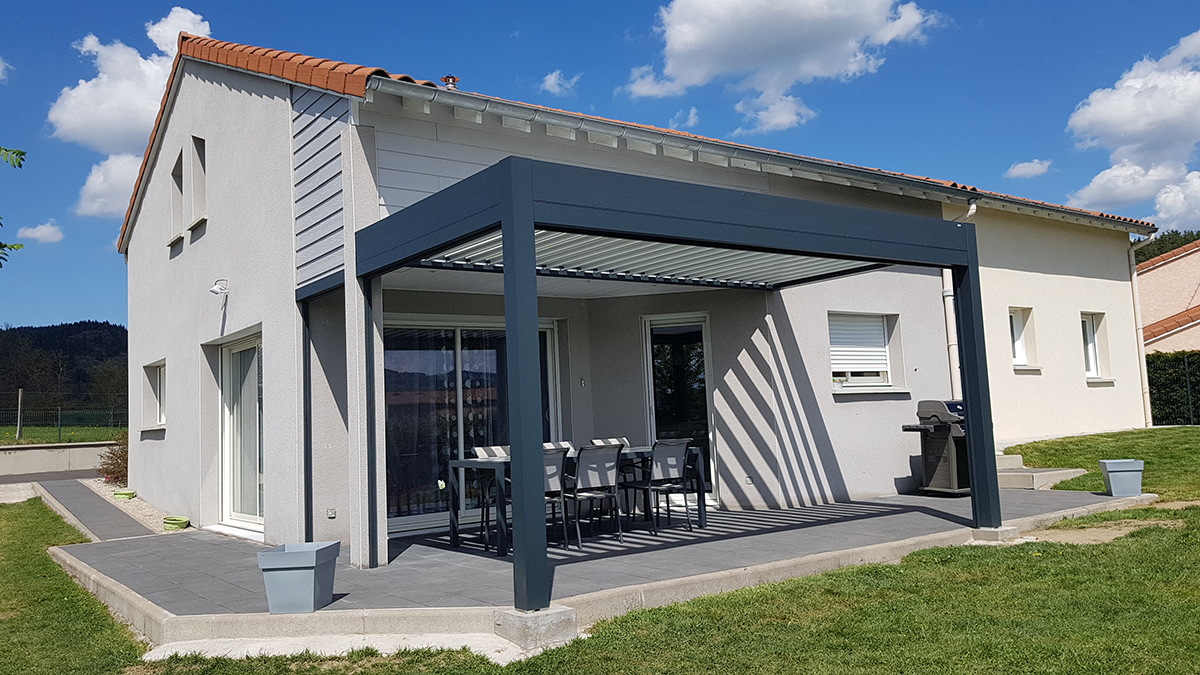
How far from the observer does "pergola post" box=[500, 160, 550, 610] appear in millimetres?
5062

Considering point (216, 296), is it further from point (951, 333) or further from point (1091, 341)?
point (1091, 341)

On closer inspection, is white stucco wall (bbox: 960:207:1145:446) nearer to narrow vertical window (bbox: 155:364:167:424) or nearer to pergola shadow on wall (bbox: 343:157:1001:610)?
pergola shadow on wall (bbox: 343:157:1001:610)

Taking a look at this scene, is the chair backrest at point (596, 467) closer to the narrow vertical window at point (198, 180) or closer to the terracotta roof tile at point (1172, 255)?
the narrow vertical window at point (198, 180)

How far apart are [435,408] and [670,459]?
2.95 m

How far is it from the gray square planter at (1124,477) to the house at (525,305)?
234cm

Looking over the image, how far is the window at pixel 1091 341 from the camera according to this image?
15.1 m

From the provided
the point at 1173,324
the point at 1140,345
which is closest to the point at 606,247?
the point at 1140,345

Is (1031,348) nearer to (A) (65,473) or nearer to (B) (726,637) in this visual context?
(B) (726,637)

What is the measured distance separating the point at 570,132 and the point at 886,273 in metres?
5.27

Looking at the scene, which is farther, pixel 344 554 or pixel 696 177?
pixel 696 177

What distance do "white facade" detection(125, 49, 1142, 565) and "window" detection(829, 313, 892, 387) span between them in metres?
0.17

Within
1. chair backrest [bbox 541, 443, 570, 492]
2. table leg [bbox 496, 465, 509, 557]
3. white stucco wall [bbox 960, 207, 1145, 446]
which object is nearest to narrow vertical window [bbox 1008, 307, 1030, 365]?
white stucco wall [bbox 960, 207, 1145, 446]

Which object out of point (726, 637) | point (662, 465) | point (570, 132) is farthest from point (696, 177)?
point (726, 637)

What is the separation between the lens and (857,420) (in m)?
11.1
